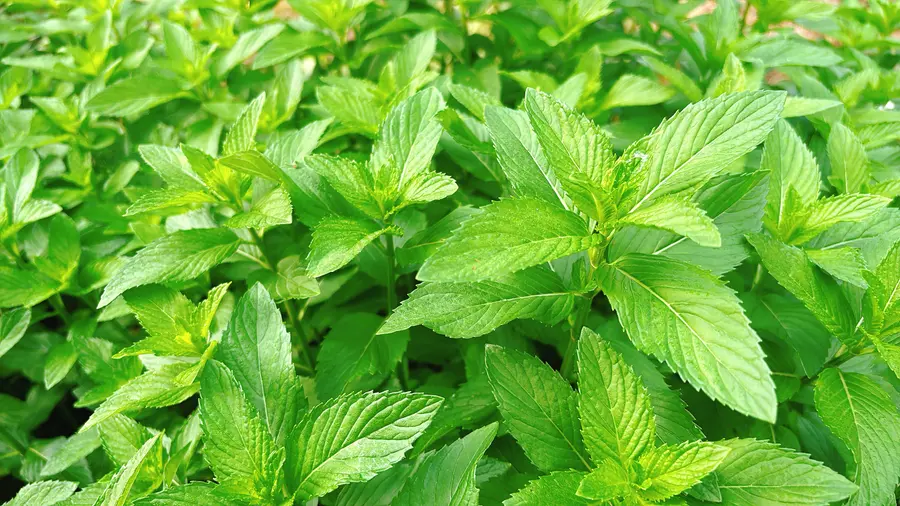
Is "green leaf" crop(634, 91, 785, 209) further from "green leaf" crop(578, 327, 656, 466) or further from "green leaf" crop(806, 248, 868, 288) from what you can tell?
"green leaf" crop(806, 248, 868, 288)

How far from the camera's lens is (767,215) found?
1442 mm

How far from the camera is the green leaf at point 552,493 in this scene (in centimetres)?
105

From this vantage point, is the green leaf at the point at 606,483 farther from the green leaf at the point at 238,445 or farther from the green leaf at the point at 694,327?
the green leaf at the point at 238,445

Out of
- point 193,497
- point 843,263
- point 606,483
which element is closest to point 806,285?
point 843,263

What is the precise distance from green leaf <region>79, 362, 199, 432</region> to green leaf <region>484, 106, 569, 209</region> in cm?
90

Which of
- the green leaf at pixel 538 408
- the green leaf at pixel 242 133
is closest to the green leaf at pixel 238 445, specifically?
the green leaf at pixel 538 408

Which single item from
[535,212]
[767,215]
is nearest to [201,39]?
[535,212]

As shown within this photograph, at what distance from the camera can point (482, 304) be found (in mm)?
1198

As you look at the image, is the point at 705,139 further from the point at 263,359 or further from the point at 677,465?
the point at 263,359

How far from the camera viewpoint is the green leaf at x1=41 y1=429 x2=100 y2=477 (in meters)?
1.64

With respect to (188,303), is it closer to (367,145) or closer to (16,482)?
(367,145)

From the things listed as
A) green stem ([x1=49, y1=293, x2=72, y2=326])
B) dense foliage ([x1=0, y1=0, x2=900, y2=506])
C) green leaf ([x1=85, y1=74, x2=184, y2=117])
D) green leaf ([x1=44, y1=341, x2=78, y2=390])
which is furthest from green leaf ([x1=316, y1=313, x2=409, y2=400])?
green leaf ([x1=85, y1=74, x2=184, y2=117])

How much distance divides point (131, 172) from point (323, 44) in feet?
2.91

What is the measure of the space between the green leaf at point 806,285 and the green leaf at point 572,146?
41 cm
